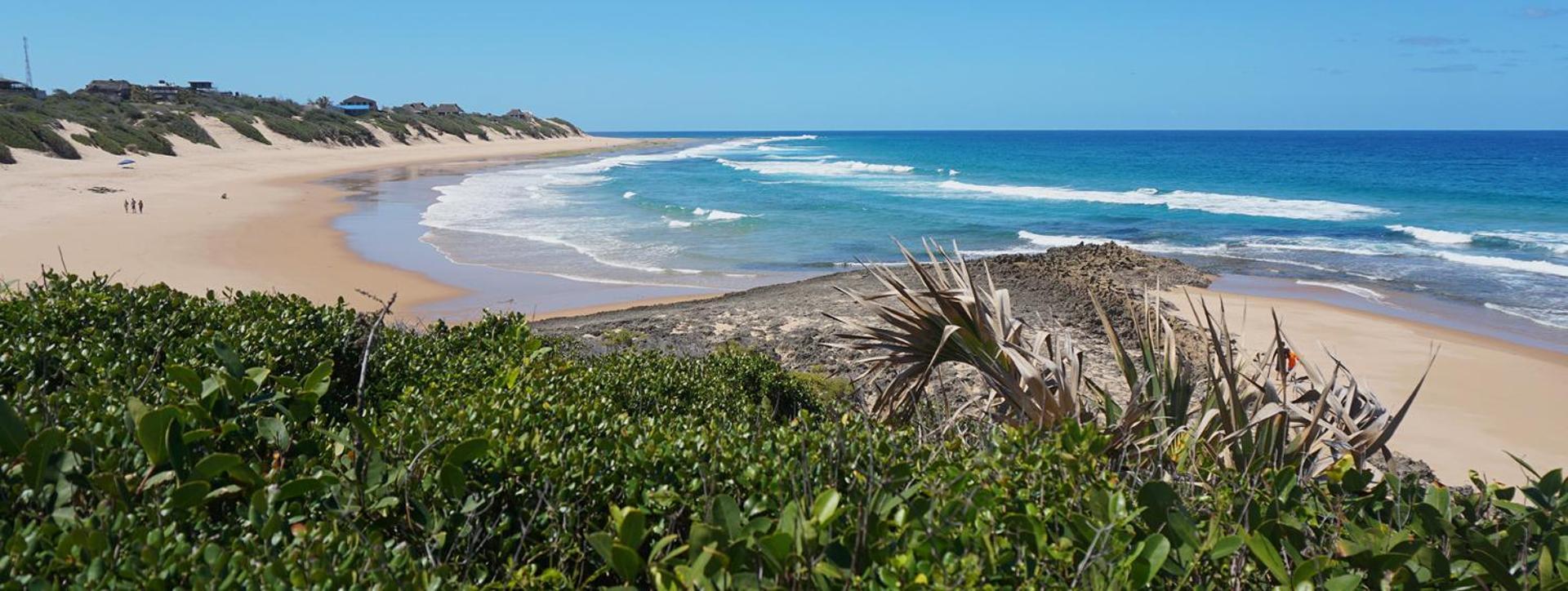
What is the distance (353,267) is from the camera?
656 inches

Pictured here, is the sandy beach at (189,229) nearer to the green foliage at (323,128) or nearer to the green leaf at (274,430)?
the green leaf at (274,430)

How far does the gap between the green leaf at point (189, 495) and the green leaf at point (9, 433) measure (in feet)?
1.23

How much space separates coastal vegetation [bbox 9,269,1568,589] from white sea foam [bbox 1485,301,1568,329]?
1404cm

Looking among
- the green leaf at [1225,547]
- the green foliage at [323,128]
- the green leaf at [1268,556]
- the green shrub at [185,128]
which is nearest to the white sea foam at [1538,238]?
the green leaf at [1268,556]

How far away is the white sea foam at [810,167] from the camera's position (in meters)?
52.3

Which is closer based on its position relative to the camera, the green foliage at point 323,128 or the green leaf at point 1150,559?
the green leaf at point 1150,559

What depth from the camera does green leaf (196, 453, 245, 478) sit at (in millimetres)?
2213

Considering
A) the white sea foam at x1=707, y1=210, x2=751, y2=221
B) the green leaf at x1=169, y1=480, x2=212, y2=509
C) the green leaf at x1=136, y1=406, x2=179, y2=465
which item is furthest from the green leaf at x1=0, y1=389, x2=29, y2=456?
the white sea foam at x1=707, y1=210, x2=751, y2=221

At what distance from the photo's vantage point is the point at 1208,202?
3572 centimetres

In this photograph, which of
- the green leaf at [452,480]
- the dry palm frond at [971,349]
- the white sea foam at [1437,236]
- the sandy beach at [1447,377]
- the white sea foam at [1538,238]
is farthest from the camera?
the white sea foam at [1437,236]

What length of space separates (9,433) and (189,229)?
20.8 m

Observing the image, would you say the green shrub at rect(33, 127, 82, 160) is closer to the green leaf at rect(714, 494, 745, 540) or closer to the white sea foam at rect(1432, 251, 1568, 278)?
the green leaf at rect(714, 494, 745, 540)

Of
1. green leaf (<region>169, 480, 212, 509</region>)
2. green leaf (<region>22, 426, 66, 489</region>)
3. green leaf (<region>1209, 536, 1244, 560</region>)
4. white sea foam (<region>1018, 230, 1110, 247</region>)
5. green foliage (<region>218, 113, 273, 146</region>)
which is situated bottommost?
white sea foam (<region>1018, 230, 1110, 247</region>)

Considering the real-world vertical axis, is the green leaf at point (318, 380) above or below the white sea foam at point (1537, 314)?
above
